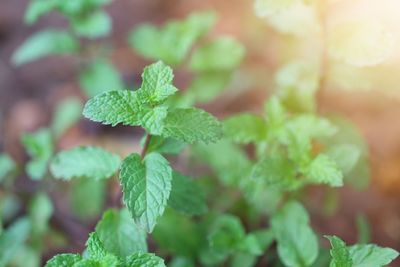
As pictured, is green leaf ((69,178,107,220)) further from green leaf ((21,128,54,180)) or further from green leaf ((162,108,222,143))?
green leaf ((162,108,222,143))

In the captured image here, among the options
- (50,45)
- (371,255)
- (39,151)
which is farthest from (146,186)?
(50,45)

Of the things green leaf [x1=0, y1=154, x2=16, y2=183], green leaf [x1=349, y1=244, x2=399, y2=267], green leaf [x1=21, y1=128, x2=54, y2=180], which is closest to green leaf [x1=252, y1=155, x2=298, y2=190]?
green leaf [x1=349, y1=244, x2=399, y2=267]

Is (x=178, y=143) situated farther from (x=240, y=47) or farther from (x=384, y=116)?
(x=384, y=116)

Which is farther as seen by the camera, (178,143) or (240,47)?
(240,47)

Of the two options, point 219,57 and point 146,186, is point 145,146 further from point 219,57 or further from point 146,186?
point 219,57

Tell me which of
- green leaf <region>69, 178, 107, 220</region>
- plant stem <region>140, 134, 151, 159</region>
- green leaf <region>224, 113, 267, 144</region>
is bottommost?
plant stem <region>140, 134, 151, 159</region>

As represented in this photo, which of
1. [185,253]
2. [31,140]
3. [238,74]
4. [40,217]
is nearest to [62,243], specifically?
[40,217]

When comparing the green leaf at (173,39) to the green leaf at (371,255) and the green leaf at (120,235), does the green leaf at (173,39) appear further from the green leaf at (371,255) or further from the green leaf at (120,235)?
the green leaf at (371,255)
